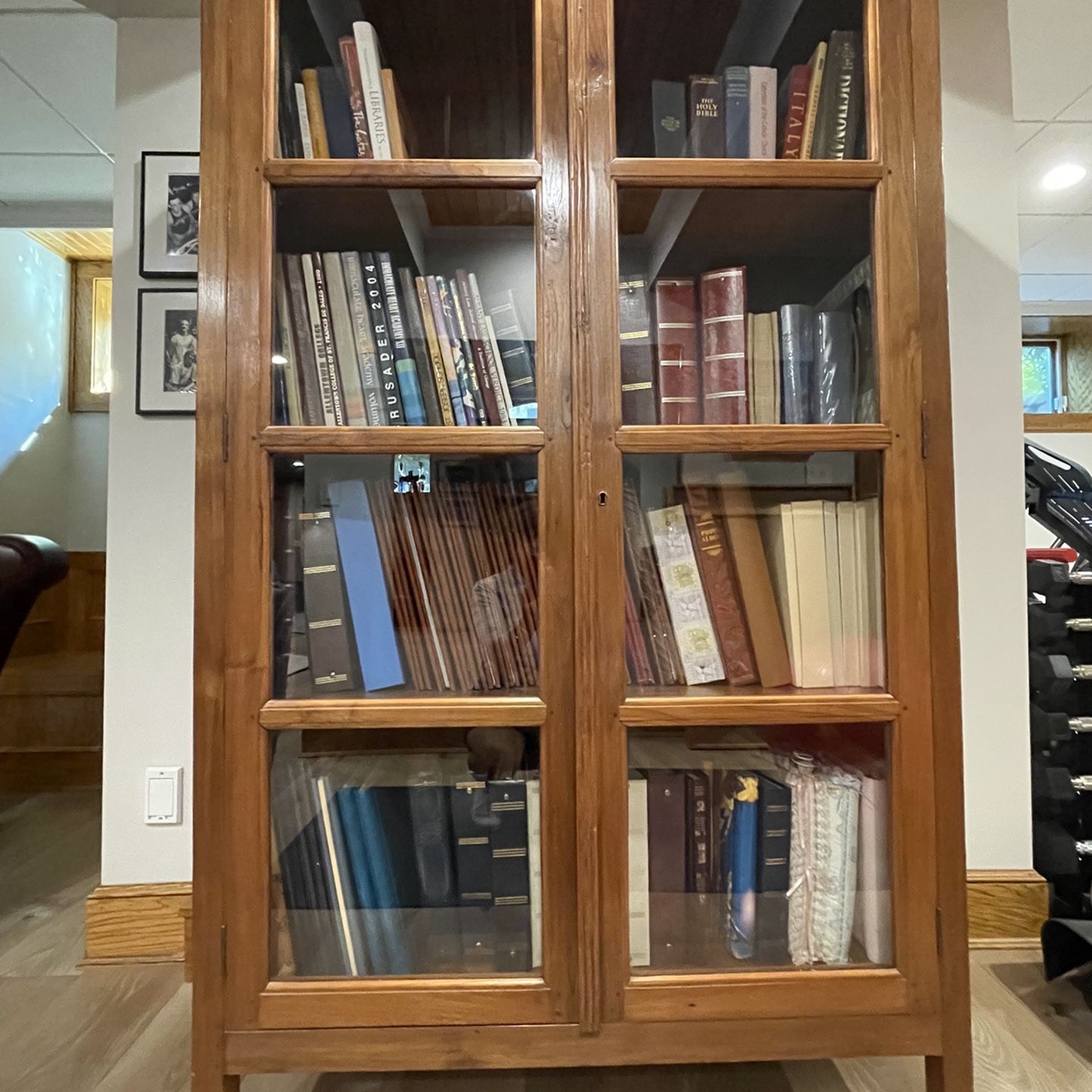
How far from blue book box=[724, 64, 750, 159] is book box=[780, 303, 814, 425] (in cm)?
22

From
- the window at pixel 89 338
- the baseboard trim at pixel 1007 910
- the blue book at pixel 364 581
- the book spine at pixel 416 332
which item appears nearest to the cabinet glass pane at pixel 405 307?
the book spine at pixel 416 332

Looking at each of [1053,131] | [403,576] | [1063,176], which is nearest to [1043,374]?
[1063,176]

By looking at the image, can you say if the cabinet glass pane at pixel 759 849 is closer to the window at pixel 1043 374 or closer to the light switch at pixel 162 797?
the light switch at pixel 162 797

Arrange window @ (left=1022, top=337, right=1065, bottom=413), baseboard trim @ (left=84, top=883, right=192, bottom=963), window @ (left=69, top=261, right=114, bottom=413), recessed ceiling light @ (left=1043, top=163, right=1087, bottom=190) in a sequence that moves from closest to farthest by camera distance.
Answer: baseboard trim @ (left=84, top=883, right=192, bottom=963) → recessed ceiling light @ (left=1043, top=163, right=1087, bottom=190) → window @ (left=69, top=261, right=114, bottom=413) → window @ (left=1022, top=337, right=1065, bottom=413)

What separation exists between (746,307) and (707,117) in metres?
0.26

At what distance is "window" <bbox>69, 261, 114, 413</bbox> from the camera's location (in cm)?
331

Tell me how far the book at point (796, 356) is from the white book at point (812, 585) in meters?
0.14

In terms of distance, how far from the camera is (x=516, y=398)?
3.25 feet

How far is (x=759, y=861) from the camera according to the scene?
1019 millimetres

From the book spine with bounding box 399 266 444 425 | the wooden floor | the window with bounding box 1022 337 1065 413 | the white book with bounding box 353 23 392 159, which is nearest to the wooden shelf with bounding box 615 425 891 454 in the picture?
the book spine with bounding box 399 266 444 425

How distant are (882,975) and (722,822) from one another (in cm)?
25

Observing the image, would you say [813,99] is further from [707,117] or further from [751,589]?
[751,589]

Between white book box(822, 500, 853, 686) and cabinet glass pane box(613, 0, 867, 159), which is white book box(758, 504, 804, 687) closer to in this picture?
white book box(822, 500, 853, 686)

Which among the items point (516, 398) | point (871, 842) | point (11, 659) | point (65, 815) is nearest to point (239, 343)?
point (516, 398)
